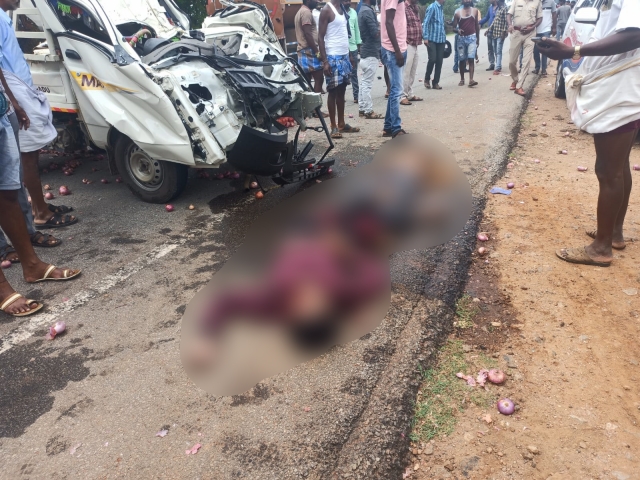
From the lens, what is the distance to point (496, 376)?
2.55 metres

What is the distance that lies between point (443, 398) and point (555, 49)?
94.9 inches

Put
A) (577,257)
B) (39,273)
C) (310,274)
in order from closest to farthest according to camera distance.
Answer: (310,274) → (577,257) → (39,273)

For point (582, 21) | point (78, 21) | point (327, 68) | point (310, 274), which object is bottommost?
point (310, 274)

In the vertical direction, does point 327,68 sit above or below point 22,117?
below

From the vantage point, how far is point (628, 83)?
3004 mm

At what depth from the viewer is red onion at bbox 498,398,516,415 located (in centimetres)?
236

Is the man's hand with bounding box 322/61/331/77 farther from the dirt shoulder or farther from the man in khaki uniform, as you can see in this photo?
the man in khaki uniform

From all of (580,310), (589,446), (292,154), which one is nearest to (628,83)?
(580,310)

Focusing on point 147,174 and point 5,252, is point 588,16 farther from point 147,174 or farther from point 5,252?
point 5,252

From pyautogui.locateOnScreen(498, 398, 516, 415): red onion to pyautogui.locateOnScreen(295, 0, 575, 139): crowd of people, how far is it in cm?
418

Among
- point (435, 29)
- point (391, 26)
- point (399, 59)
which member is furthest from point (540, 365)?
point (435, 29)

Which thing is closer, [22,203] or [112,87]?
[22,203]

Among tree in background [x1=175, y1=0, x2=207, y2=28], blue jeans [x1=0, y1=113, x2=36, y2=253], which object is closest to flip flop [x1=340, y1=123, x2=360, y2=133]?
blue jeans [x1=0, y1=113, x2=36, y2=253]

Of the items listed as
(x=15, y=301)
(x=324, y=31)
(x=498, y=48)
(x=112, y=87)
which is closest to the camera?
(x=15, y=301)
